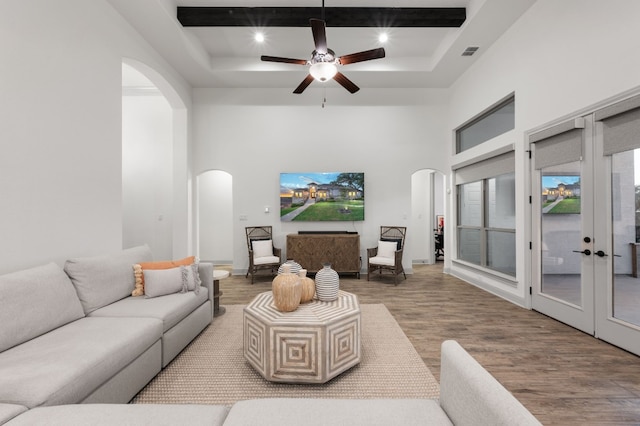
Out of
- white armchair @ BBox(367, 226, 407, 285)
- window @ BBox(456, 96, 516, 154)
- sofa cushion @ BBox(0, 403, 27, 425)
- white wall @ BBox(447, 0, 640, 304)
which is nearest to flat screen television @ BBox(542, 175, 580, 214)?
white wall @ BBox(447, 0, 640, 304)

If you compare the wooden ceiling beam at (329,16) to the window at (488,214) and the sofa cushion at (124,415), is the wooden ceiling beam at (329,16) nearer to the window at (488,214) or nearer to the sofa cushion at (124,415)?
the window at (488,214)

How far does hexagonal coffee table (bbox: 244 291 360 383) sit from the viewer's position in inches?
80.4

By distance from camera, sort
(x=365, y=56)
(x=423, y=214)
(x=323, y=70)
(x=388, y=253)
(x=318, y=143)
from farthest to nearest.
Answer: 1. (x=423, y=214)
2. (x=318, y=143)
3. (x=388, y=253)
4. (x=365, y=56)
5. (x=323, y=70)

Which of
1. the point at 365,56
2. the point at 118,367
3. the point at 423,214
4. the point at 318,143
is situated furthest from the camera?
the point at 423,214

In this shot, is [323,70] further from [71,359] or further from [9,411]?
[9,411]

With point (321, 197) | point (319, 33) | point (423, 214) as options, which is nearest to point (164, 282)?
point (319, 33)

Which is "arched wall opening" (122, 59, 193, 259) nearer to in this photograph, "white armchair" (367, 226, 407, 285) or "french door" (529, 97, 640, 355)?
"white armchair" (367, 226, 407, 285)

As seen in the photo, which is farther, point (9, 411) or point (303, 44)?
point (303, 44)

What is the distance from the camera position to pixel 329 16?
165 inches

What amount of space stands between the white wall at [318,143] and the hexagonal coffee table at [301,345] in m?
3.99

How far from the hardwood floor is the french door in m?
0.27

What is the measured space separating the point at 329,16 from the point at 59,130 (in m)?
3.79

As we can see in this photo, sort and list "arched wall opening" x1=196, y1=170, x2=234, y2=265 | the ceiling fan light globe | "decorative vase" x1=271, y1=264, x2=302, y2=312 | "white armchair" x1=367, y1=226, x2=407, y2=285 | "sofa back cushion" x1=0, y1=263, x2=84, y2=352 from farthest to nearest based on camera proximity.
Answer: "arched wall opening" x1=196, y1=170, x2=234, y2=265, "white armchair" x1=367, y1=226, x2=407, y2=285, the ceiling fan light globe, "decorative vase" x1=271, y1=264, x2=302, y2=312, "sofa back cushion" x1=0, y1=263, x2=84, y2=352

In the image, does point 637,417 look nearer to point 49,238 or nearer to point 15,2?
point 49,238
